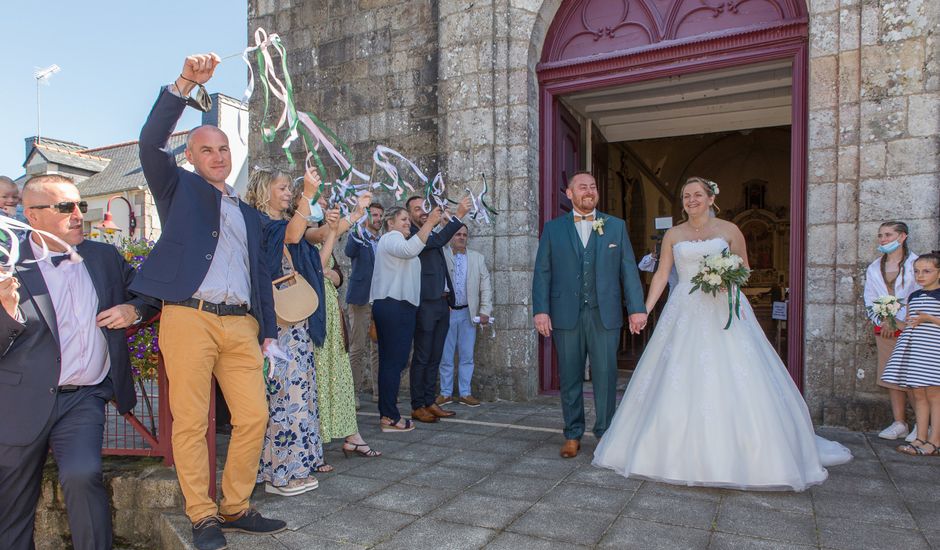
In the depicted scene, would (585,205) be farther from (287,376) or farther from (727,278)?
(287,376)

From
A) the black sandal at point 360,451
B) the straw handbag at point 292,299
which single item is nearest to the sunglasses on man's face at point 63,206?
the straw handbag at point 292,299

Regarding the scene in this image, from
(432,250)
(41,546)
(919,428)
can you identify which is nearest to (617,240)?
(432,250)

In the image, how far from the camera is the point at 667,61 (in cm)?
612

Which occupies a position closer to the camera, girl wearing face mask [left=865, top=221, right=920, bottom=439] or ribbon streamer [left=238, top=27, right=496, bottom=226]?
ribbon streamer [left=238, top=27, right=496, bottom=226]

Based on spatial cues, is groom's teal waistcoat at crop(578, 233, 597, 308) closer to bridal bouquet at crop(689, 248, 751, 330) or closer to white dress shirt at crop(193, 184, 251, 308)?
bridal bouquet at crop(689, 248, 751, 330)

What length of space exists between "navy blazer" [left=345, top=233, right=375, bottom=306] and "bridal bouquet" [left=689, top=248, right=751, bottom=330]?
2.99 metres

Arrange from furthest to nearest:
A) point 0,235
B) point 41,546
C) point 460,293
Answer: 1. point 460,293
2. point 41,546
3. point 0,235

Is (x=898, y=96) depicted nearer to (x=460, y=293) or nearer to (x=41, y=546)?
(x=460, y=293)

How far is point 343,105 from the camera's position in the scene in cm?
760

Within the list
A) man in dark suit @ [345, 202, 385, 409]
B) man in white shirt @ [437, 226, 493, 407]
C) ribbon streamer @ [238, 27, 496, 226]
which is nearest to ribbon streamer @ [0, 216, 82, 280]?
ribbon streamer @ [238, 27, 496, 226]

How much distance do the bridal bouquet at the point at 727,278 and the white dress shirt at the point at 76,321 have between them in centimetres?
344

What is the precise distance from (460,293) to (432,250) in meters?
1.01

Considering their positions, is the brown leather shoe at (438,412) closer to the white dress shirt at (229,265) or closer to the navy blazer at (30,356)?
the white dress shirt at (229,265)

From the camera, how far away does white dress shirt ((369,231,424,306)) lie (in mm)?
4809
